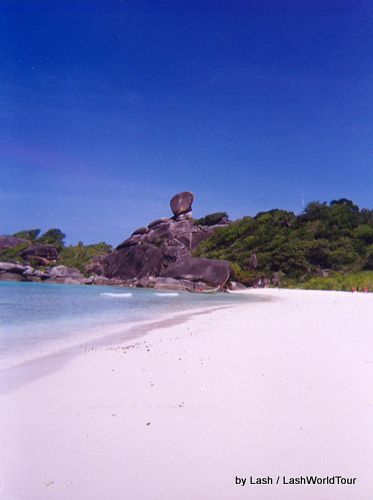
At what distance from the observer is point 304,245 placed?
1278 inches

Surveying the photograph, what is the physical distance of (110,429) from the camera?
188cm

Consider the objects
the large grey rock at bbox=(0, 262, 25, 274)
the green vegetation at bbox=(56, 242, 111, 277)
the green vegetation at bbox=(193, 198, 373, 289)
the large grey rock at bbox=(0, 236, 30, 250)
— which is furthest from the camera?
the large grey rock at bbox=(0, 236, 30, 250)

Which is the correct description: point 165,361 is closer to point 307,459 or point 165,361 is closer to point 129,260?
point 307,459

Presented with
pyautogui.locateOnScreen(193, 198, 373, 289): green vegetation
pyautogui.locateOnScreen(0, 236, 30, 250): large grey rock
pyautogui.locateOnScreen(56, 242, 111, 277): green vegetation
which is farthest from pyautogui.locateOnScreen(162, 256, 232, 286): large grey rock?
pyautogui.locateOnScreen(0, 236, 30, 250): large grey rock

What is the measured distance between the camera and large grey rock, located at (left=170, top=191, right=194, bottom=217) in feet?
178

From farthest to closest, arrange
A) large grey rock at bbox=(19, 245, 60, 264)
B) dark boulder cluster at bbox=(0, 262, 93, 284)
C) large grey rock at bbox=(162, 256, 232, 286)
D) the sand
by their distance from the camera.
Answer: large grey rock at bbox=(19, 245, 60, 264), dark boulder cluster at bbox=(0, 262, 93, 284), large grey rock at bbox=(162, 256, 232, 286), the sand

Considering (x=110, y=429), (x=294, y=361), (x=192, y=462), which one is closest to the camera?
(x=192, y=462)

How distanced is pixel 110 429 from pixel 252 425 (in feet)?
2.87

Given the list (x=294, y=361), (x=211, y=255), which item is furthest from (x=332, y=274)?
(x=294, y=361)

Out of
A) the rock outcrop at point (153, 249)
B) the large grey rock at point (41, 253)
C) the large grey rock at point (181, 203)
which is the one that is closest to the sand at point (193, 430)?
the rock outcrop at point (153, 249)

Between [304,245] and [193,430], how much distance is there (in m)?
33.1

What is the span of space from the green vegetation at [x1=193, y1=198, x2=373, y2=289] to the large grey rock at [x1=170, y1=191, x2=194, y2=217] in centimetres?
1025

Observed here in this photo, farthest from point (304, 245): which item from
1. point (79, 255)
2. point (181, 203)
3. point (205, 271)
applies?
point (79, 255)

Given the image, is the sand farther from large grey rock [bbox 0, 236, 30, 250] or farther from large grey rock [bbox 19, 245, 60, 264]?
large grey rock [bbox 0, 236, 30, 250]
